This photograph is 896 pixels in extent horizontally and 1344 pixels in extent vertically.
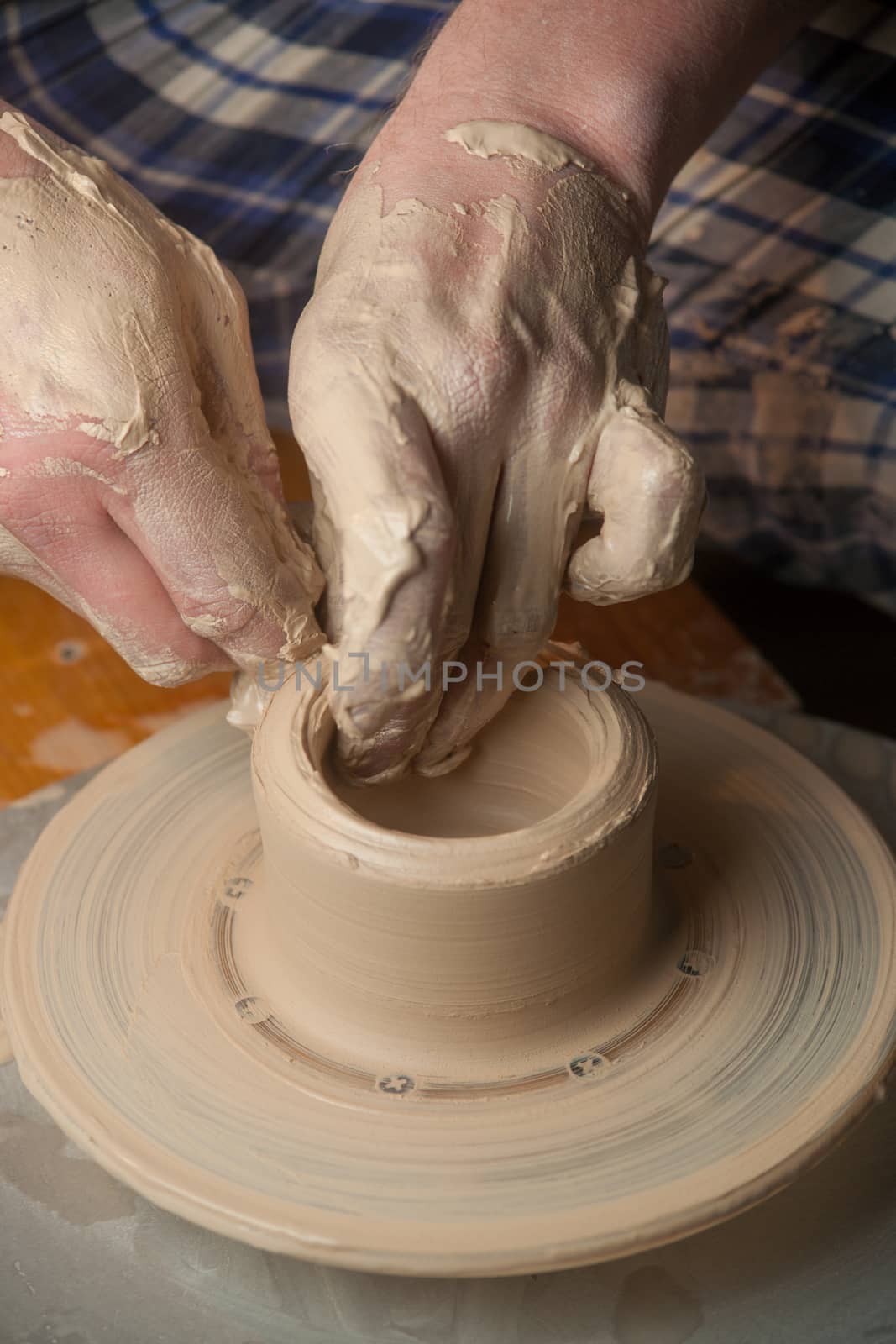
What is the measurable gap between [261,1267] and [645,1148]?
36 centimetres

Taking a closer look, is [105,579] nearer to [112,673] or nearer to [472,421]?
[472,421]

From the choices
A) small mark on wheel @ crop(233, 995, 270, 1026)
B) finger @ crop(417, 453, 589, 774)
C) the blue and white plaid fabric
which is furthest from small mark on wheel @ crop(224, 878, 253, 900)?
the blue and white plaid fabric

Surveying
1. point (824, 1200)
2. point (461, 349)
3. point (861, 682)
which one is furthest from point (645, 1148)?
point (861, 682)

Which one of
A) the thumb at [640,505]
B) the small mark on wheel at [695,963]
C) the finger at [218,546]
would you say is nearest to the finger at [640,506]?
the thumb at [640,505]

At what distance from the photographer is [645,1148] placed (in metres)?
1.08

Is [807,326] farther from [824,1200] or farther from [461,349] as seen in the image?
[824,1200]

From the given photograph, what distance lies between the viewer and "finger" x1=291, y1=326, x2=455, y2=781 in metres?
1.02

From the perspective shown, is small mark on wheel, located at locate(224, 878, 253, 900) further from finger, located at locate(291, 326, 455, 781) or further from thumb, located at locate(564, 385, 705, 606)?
thumb, located at locate(564, 385, 705, 606)

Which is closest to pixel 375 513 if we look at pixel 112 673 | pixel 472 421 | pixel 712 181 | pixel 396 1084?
pixel 472 421

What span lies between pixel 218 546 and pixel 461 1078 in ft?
1.65

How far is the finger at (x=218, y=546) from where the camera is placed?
1.11m

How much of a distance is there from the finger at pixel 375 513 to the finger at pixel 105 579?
0.62 feet

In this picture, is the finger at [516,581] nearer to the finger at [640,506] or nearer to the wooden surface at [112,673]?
the finger at [640,506]

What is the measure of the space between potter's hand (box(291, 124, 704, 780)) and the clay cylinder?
0.09 m
